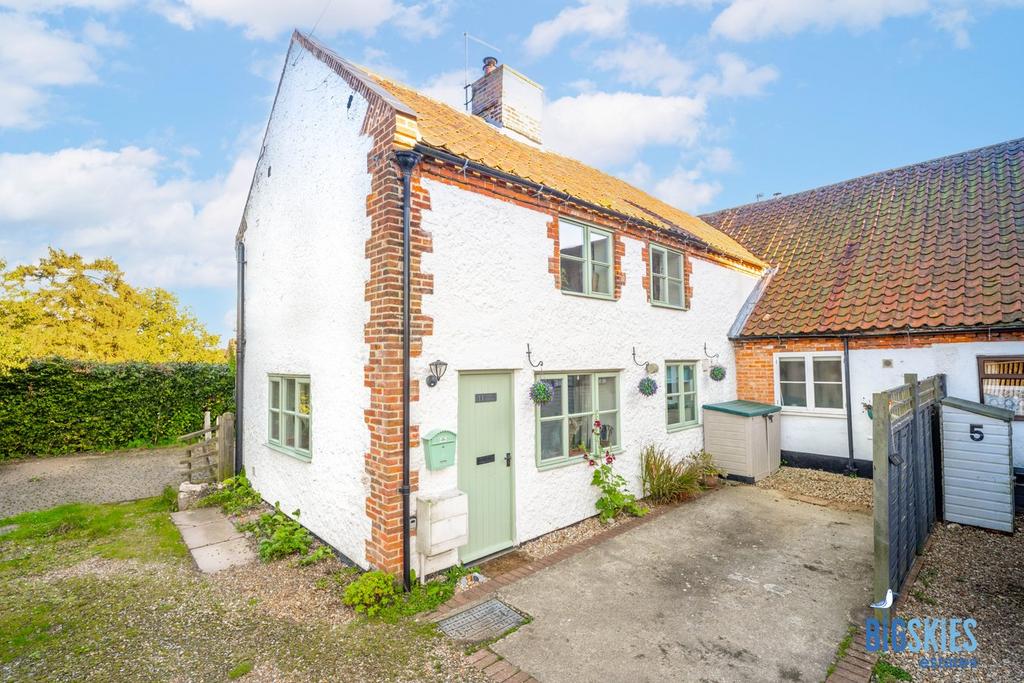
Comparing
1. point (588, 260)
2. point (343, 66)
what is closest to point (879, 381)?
point (588, 260)

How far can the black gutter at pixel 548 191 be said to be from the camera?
5.44 m

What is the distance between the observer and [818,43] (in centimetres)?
905

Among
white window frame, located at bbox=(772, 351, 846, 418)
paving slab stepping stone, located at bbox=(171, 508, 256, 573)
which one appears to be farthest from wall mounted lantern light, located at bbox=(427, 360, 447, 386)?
white window frame, located at bbox=(772, 351, 846, 418)

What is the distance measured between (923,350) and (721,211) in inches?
366

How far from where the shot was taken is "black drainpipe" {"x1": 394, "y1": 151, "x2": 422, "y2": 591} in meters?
4.96

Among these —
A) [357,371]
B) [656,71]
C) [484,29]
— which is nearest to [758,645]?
[357,371]

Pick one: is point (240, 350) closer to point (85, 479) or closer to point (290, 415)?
point (290, 415)

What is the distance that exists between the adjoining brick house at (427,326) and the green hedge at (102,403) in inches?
303

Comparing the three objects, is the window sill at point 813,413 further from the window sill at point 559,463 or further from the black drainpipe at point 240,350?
the black drainpipe at point 240,350

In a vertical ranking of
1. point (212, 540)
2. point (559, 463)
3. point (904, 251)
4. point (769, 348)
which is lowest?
point (212, 540)

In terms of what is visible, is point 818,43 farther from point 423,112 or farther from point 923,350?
point 423,112

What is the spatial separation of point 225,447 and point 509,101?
9628 millimetres

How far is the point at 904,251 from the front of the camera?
1040cm

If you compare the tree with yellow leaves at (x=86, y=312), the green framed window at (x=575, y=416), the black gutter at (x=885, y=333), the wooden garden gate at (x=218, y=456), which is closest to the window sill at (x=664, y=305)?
the green framed window at (x=575, y=416)
